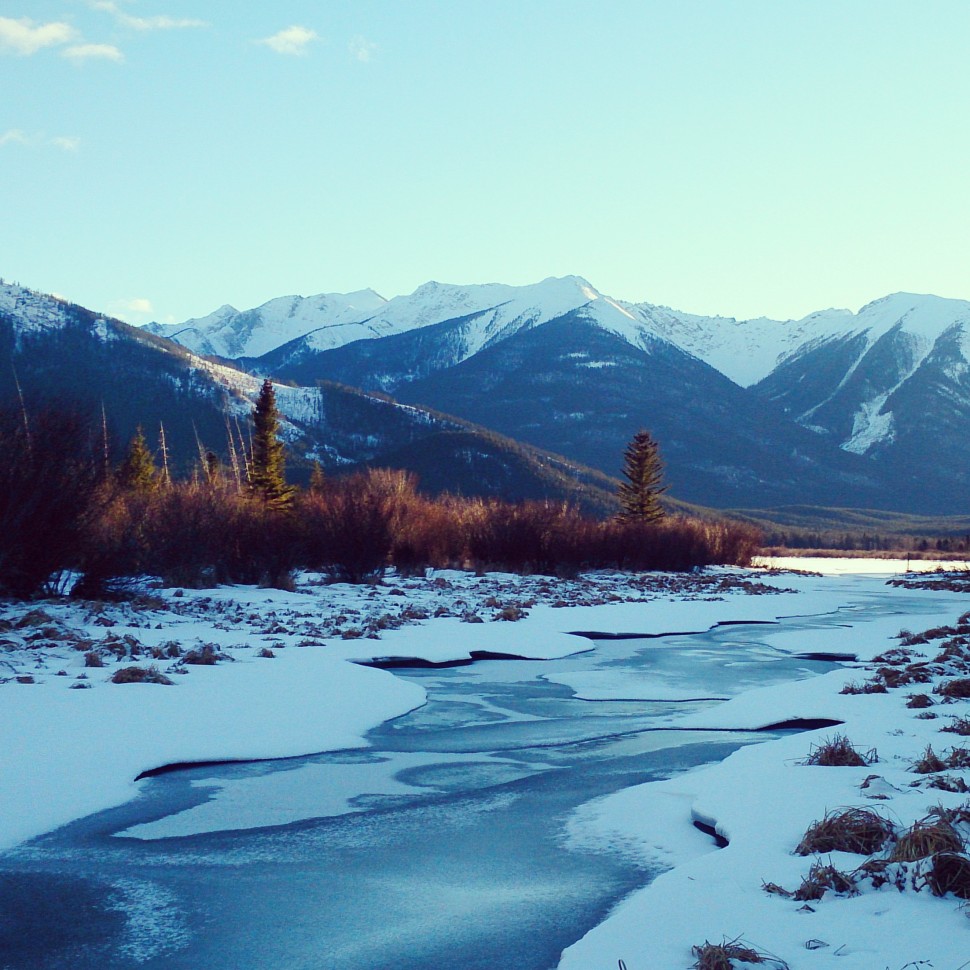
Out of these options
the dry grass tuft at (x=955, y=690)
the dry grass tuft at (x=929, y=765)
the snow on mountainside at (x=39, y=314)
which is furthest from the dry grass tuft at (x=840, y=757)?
the snow on mountainside at (x=39, y=314)

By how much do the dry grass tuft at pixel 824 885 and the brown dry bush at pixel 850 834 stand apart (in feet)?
1.74

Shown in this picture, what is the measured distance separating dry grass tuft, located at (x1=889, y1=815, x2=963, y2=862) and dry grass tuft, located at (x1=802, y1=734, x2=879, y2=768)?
2831 millimetres

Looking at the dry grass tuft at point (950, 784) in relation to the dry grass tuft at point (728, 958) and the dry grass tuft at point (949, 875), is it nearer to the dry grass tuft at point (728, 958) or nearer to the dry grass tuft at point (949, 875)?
the dry grass tuft at point (949, 875)

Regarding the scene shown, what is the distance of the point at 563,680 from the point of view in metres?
15.9

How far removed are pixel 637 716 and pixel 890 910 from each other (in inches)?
298

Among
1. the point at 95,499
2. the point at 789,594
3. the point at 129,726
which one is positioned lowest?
the point at 789,594

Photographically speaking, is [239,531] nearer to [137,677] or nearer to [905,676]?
[137,677]

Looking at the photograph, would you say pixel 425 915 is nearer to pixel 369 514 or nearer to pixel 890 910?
pixel 890 910

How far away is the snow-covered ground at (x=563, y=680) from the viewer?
207 inches

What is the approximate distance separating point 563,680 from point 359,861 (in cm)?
923

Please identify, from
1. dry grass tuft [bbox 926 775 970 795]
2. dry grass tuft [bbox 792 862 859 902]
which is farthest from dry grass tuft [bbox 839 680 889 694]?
dry grass tuft [bbox 792 862 859 902]

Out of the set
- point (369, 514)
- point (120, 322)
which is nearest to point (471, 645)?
point (369, 514)

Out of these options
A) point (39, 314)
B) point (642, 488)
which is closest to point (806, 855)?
point (642, 488)

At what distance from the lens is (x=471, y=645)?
19.3 meters
